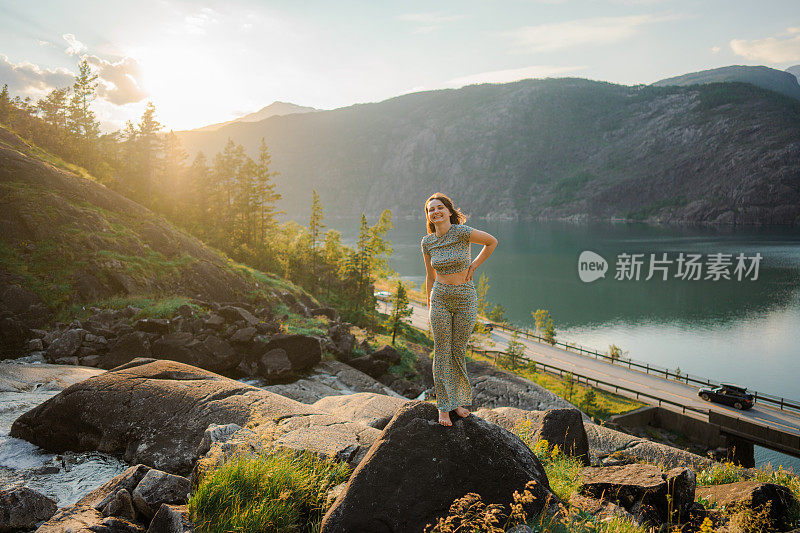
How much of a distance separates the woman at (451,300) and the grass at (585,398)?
2782cm

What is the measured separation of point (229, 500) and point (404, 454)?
2.12m

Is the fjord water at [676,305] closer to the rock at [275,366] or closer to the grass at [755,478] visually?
the grass at [755,478]

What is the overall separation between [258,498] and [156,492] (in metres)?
1.63

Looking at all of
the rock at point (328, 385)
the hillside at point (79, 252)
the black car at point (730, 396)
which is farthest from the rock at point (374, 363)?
the black car at point (730, 396)

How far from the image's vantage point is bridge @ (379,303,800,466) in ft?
89.1

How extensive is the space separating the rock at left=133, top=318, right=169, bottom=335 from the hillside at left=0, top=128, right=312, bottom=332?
273cm

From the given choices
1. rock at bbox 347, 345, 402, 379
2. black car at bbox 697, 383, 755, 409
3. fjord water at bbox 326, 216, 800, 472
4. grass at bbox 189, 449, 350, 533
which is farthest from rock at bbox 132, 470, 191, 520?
black car at bbox 697, 383, 755, 409

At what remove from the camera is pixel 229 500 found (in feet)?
14.9

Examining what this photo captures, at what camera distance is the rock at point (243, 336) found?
1744cm

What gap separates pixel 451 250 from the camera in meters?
6.02

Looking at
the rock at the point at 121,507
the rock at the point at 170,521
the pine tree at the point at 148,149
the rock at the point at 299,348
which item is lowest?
the rock at the point at 299,348

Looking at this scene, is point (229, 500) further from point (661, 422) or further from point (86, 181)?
point (661, 422)

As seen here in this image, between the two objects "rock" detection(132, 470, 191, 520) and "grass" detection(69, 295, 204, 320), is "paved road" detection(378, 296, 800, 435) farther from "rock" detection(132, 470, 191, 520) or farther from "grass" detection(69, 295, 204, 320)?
"rock" detection(132, 470, 191, 520)

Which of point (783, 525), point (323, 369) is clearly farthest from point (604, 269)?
point (783, 525)
